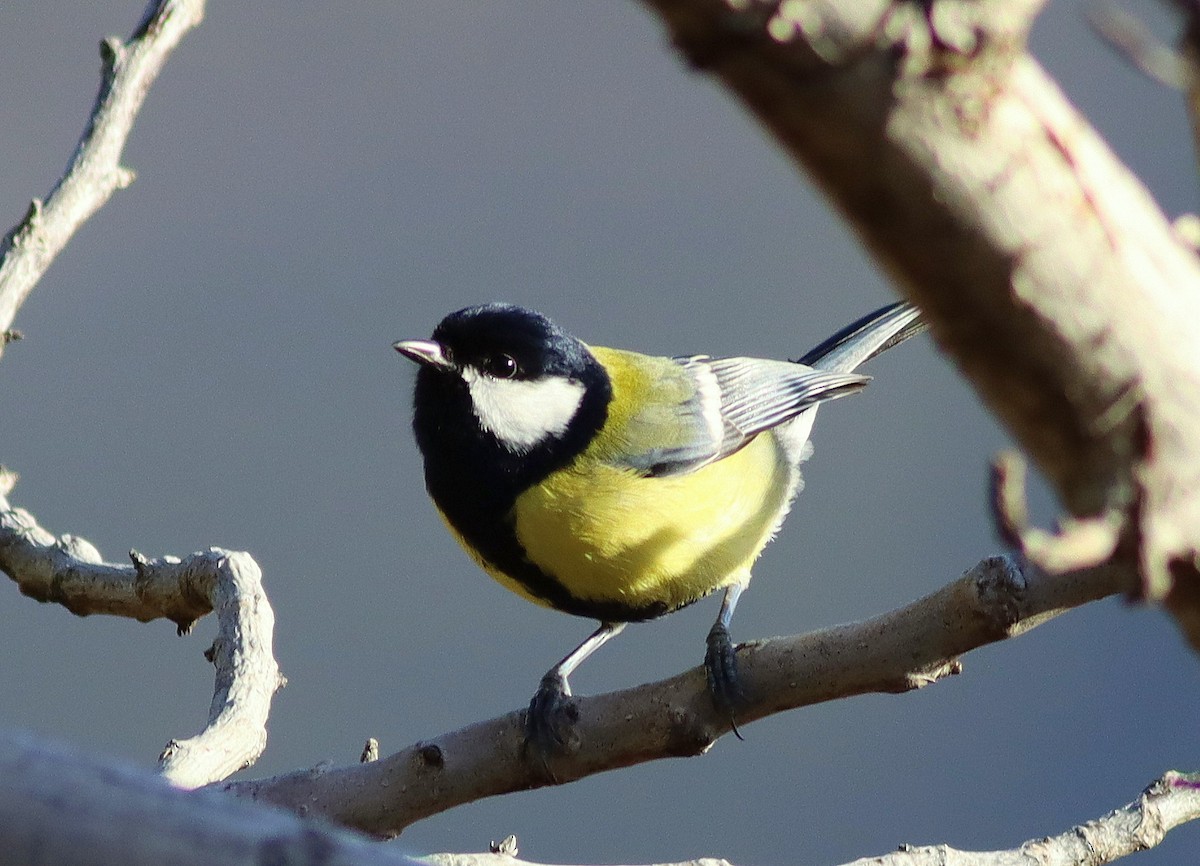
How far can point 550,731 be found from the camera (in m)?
1.53

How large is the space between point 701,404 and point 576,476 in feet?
1.23

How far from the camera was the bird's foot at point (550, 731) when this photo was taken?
1.53m

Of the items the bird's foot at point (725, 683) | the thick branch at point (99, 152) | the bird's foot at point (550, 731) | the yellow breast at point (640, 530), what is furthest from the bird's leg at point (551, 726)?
the thick branch at point (99, 152)

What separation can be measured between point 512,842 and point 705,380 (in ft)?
3.28

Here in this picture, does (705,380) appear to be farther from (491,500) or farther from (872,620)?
(872,620)

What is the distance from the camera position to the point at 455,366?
197 cm

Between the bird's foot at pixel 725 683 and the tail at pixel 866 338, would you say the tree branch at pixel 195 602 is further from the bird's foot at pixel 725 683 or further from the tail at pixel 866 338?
the tail at pixel 866 338

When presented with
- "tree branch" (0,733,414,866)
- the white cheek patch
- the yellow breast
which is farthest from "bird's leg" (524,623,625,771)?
"tree branch" (0,733,414,866)

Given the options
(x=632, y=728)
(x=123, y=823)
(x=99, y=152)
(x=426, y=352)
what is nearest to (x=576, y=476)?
(x=426, y=352)

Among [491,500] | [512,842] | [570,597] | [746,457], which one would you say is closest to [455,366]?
[491,500]

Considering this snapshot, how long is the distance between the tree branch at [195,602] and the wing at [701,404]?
603 millimetres

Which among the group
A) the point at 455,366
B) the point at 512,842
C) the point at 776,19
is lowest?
the point at 512,842

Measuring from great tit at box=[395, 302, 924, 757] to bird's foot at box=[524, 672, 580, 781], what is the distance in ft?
0.64

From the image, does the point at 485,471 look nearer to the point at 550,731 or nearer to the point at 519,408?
the point at 519,408
